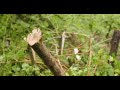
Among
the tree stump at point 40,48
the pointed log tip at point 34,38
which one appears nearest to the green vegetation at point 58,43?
the tree stump at point 40,48

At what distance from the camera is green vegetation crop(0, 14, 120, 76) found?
3693 millimetres

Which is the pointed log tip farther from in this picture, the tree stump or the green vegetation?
the green vegetation

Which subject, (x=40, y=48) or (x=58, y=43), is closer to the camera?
(x=40, y=48)

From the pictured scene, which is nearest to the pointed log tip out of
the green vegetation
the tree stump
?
the tree stump

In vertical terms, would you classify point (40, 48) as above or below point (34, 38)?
below

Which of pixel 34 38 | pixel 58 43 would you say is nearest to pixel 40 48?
pixel 34 38

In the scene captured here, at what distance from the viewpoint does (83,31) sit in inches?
197

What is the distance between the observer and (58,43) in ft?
14.6

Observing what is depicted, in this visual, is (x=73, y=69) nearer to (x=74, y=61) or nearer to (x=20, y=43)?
(x=74, y=61)

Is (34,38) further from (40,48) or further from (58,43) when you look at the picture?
(58,43)

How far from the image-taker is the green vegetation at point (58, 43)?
12.1ft
